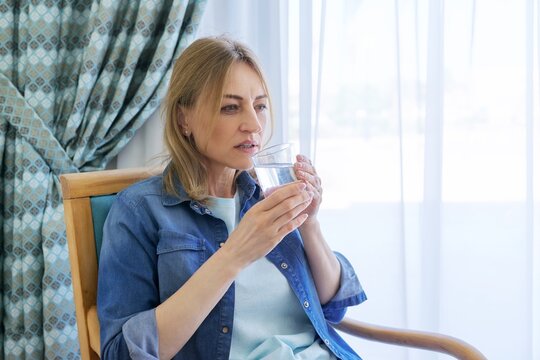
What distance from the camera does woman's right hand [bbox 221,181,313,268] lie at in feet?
3.60

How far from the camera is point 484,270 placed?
1.74 meters

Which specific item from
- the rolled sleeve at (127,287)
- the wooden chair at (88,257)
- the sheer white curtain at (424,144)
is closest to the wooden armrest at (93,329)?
the wooden chair at (88,257)

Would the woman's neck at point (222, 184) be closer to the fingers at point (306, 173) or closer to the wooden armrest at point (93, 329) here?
the fingers at point (306, 173)

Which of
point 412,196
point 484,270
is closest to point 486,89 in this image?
point 412,196

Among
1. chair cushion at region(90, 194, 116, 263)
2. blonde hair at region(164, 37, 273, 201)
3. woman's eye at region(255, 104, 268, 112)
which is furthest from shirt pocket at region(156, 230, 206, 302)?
woman's eye at region(255, 104, 268, 112)

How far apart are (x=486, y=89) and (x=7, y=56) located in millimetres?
1372

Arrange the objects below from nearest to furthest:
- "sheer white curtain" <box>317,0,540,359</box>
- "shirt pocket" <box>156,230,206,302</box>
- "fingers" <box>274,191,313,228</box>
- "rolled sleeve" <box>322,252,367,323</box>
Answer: "fingers" <box>274,191,313,228</box>, "shirt pocket" <box>156,230,206,302</box>, "rolled sleeve" <box>322,252,367,323</box>, "sheer white curtain" <box>317,0,540,359</box>

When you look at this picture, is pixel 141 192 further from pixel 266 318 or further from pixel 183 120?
pixel 266 318

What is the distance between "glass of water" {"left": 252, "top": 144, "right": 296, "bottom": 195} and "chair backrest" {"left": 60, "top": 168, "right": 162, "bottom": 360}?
17.9 inches

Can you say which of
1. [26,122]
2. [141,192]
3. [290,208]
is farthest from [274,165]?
[26,122]

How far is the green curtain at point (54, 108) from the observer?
6.07 ft

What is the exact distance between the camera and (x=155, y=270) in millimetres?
1242

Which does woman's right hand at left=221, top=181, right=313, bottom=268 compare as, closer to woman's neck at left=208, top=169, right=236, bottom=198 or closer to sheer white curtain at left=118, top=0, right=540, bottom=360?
woman's neck at left=208, top=169, right=236, bottom=198

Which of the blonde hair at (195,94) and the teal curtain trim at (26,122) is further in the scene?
the teal curtain trim at (26,122)
